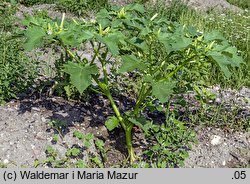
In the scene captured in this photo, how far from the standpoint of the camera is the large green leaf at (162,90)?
2655mm

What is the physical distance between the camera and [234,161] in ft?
11.3

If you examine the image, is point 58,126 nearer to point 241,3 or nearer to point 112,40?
point 112,40

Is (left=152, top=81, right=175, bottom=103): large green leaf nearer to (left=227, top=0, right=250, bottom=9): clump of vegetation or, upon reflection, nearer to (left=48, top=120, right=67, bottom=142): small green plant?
(left=48, top=120, right=67, bottom=142): small green plant

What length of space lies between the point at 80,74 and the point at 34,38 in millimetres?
347

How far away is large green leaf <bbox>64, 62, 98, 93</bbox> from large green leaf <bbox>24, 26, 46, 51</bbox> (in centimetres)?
23

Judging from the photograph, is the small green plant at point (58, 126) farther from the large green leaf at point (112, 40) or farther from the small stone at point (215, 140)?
the small stone at point (215, 140)

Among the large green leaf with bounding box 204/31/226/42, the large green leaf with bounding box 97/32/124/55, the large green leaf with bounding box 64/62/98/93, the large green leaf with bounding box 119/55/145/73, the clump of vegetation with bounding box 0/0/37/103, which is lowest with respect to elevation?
the clump of vegetation with bounding box 0/0/37/103

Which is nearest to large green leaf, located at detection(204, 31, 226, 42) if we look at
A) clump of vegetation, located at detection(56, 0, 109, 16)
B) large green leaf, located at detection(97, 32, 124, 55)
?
large green leaf, located at detection(97, 32, 124, 55)

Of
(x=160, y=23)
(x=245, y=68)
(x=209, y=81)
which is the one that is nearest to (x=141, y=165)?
(x=160, y=23)

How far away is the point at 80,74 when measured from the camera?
273cm

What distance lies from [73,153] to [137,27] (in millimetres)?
994

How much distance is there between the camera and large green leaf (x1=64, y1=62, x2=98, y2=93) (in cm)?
267

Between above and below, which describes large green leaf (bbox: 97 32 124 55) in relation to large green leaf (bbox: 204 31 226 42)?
below

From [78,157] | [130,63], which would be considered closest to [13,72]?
[78,157]
